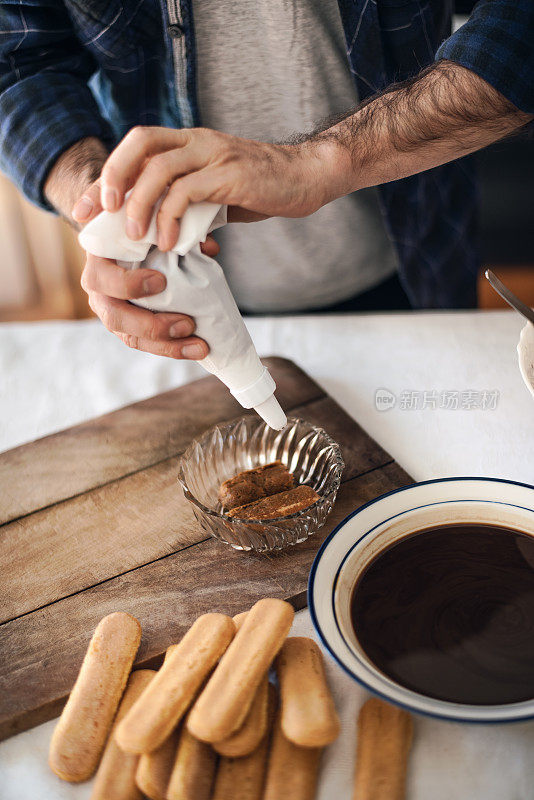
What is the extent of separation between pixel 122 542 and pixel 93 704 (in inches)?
9.1

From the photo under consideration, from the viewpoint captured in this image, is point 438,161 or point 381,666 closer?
point 381,666

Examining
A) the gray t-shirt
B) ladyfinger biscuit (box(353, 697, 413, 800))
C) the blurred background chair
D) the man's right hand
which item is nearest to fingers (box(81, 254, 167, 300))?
the man's right hand

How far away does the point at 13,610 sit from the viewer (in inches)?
28.7

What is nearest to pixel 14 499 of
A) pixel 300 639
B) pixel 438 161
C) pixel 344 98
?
pixel 300 639

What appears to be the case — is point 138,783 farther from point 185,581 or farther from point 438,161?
point 438,161

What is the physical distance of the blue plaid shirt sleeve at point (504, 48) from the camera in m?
0.78

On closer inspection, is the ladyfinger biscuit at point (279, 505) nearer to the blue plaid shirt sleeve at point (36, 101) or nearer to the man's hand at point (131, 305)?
the man's hand at point (131, 305)

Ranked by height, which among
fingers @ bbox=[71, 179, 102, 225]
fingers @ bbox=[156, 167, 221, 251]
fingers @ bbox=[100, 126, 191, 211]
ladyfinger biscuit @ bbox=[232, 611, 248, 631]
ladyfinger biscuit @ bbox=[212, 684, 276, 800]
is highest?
fingers @ bbox=[100, 126, 191, 211]

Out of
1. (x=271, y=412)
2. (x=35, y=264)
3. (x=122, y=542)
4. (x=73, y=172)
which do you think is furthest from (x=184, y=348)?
A: (x=35, y=264)

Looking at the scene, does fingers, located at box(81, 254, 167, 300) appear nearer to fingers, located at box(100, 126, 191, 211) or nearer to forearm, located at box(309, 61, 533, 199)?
fingers, located at box(100, 126, 191, 211)

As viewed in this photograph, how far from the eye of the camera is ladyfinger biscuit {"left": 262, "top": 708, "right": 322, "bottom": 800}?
0.52 meters

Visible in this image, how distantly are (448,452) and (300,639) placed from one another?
0.37 metres

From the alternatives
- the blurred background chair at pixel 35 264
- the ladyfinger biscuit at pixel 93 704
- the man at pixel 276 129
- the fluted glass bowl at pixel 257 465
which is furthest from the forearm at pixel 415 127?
the blurred background chair at pixel 35 264

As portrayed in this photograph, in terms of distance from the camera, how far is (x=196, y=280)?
673 millimetres
